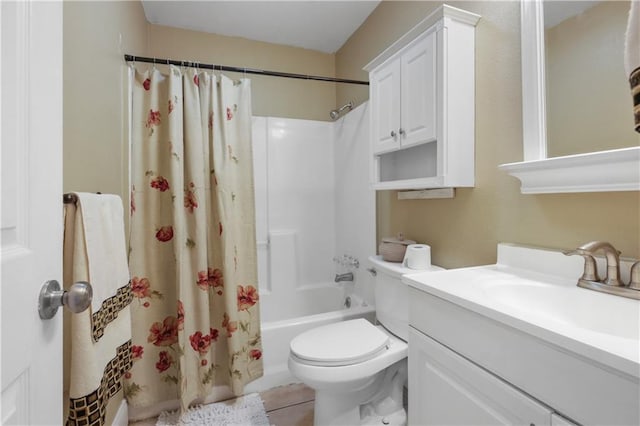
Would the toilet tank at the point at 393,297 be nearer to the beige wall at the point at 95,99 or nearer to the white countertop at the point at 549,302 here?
the white countertop at the point at 549,302

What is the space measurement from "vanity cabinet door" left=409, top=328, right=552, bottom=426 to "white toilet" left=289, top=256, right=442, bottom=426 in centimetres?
25

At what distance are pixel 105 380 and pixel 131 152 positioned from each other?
3.91ft

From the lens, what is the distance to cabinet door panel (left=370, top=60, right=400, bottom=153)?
1551mm

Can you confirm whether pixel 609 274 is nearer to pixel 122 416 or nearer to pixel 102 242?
pixel 102 242

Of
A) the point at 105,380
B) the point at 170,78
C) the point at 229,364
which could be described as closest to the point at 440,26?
the point at 170,78

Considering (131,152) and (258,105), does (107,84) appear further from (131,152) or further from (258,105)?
(258,105)

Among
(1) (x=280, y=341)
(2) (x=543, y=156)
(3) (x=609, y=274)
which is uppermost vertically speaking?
(2) (x=543, y=156)

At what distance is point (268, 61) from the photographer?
2.62 m

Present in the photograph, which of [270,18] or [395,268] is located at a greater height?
[270,18]

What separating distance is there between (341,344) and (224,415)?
809 millimetres

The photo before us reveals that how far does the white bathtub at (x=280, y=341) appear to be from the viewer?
1.83 metres

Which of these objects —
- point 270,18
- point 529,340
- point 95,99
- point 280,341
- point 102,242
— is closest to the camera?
point 529,340

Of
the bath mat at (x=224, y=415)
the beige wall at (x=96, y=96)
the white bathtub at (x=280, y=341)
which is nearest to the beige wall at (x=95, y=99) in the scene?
the beige wall at (x=96, y=96)

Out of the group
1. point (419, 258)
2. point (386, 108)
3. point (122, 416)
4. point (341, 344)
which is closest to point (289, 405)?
point (341, 344)
